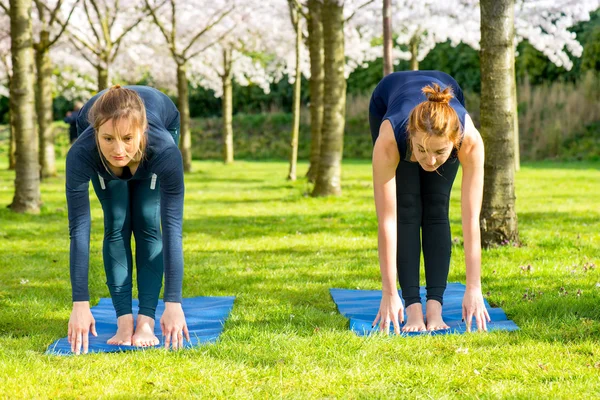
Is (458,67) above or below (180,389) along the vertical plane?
above

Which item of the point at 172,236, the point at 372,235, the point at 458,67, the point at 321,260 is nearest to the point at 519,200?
the point at 372,235

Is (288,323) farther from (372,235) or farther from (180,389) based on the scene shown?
(372,235)

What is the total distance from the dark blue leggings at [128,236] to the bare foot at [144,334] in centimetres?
5

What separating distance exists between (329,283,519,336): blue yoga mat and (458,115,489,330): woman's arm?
0.42 meters

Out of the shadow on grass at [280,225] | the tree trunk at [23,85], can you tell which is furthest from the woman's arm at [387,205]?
the tree trunk at [23,85]

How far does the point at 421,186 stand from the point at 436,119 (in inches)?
32.6

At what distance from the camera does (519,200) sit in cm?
1212

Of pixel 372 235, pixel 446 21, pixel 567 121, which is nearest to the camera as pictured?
pixel 372 235

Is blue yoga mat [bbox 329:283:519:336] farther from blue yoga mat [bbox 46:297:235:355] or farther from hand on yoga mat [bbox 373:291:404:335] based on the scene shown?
blue yoga mat [bbox 46:297:235:355]

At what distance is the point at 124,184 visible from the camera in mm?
4281

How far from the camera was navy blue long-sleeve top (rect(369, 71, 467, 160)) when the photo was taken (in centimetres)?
403

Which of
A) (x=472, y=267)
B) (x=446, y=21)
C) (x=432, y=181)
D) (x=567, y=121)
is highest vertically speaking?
(x=446, y=21)

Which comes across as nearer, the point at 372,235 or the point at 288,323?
the point at 288,323

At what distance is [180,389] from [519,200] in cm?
956
